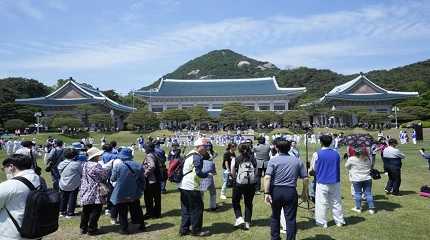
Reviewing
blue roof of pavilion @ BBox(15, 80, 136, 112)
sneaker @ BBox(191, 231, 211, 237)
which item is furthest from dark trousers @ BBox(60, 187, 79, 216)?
blue roof of pavilion @ BBox(15, 80, 136, 112)

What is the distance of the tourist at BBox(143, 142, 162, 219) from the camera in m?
8.30

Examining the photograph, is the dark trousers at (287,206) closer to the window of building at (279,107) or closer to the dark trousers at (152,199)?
the dark trousers at (152,199)

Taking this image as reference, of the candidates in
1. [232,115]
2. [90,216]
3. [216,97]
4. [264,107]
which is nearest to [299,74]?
[264,107]

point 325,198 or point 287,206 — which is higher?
point 287,206

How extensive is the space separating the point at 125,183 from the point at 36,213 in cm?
333

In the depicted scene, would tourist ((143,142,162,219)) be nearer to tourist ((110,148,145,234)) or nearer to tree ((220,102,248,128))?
tourist ((110,148,145,234))

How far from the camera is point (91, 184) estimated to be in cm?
706

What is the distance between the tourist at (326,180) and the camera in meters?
7.24

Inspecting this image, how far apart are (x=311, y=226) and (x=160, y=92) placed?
57982mm

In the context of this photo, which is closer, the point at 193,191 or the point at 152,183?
the point at 193,191

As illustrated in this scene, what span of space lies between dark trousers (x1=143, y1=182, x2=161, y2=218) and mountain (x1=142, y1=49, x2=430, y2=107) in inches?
2533

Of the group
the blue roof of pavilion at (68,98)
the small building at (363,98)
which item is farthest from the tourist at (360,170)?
the small building at (363,98)

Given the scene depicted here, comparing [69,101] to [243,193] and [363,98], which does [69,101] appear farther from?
[243,193]

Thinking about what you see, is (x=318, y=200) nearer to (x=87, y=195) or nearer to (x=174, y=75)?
(x=87, y=195)
